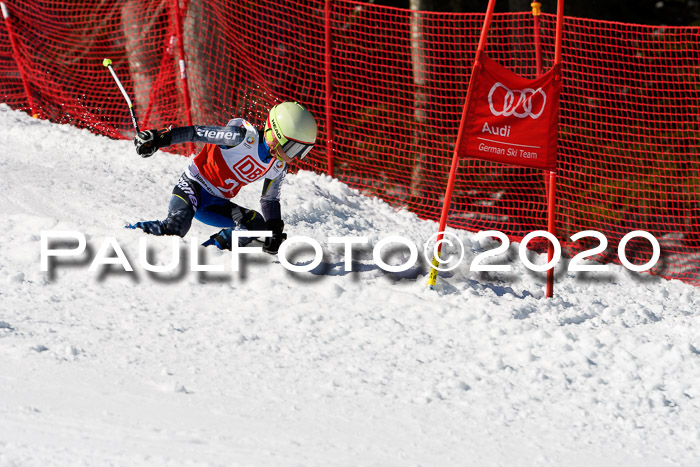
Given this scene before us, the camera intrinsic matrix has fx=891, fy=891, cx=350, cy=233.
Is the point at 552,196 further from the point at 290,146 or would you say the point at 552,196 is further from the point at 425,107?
the point at 425,107

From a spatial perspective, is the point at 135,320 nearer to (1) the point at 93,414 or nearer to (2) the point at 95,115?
(1) the point at 93,414

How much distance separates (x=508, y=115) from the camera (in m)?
6.55

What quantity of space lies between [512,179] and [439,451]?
6375 mm

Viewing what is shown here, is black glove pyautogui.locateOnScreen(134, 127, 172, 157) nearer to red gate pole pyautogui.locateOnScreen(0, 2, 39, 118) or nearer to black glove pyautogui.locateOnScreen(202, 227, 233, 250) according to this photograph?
black glove pyautogui.locateOnScreen(202, 227, 233, 250)

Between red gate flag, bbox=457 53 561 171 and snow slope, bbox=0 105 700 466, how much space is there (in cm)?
108

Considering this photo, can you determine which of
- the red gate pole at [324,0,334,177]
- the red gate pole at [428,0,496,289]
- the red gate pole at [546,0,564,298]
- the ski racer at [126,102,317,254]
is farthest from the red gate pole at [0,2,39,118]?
the red gate pole at [546,0,564,298]

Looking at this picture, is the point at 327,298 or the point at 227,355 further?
→ the point at 327,298

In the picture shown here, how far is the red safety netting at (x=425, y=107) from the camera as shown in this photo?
9625 mm

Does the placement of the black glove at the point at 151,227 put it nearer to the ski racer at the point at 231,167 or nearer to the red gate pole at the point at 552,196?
the ski racer at the point at 231,167

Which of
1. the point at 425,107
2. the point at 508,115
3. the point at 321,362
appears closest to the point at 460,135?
the point at 508,115

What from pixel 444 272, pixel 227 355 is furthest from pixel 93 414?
pixel 444 272

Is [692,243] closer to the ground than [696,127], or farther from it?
closer to the ground

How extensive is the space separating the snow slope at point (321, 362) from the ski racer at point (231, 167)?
24 centimetres

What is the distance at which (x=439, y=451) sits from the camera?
429cm
